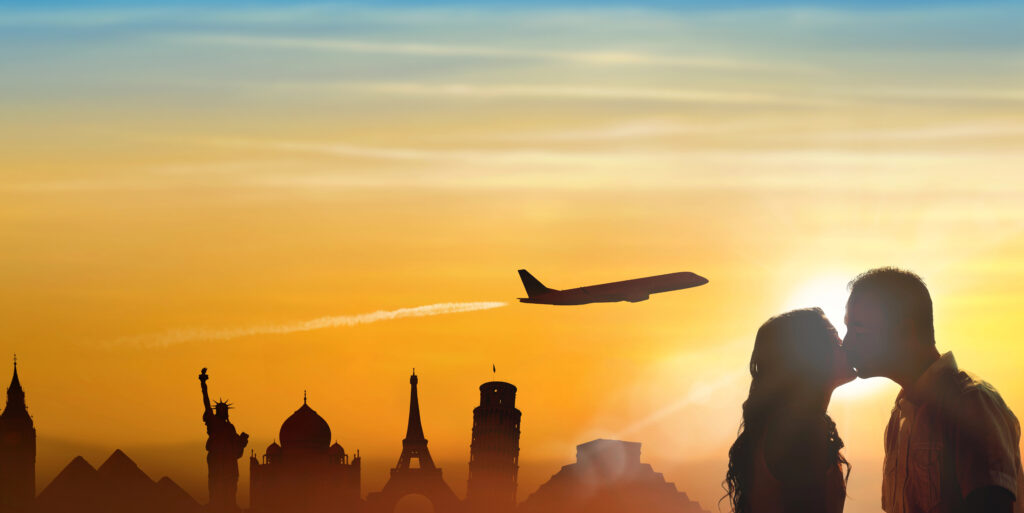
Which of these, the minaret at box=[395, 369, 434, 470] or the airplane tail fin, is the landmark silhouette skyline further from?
the airplane tail fin

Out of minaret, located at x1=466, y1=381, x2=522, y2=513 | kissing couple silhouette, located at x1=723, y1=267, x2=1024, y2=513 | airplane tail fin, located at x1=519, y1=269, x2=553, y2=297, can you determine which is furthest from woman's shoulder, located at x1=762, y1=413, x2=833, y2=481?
minaret, located at x1=466, y1=381, x2=522, y2=513

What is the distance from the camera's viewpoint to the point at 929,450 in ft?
30.9

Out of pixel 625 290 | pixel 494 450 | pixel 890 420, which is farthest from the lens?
pixel 494 450

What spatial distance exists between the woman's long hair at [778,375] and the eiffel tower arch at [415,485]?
168178 mm

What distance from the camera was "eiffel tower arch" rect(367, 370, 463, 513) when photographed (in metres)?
176

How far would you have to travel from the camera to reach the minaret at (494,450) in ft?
577

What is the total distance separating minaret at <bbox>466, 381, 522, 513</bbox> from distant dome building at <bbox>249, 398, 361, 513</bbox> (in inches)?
743

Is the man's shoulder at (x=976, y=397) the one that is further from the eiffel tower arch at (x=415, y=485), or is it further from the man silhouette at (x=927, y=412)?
the eiffel tower arch at (x=415, y=485)

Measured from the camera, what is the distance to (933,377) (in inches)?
375

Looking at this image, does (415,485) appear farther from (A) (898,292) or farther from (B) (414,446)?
(A) (898,292)

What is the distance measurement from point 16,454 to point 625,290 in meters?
124

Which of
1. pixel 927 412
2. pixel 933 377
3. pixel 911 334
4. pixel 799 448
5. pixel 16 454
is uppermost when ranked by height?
pixel 16 454

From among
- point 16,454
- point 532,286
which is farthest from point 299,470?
point 532,286

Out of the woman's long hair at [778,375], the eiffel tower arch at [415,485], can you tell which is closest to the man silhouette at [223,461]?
the eiffel tower arch at [415,485]
